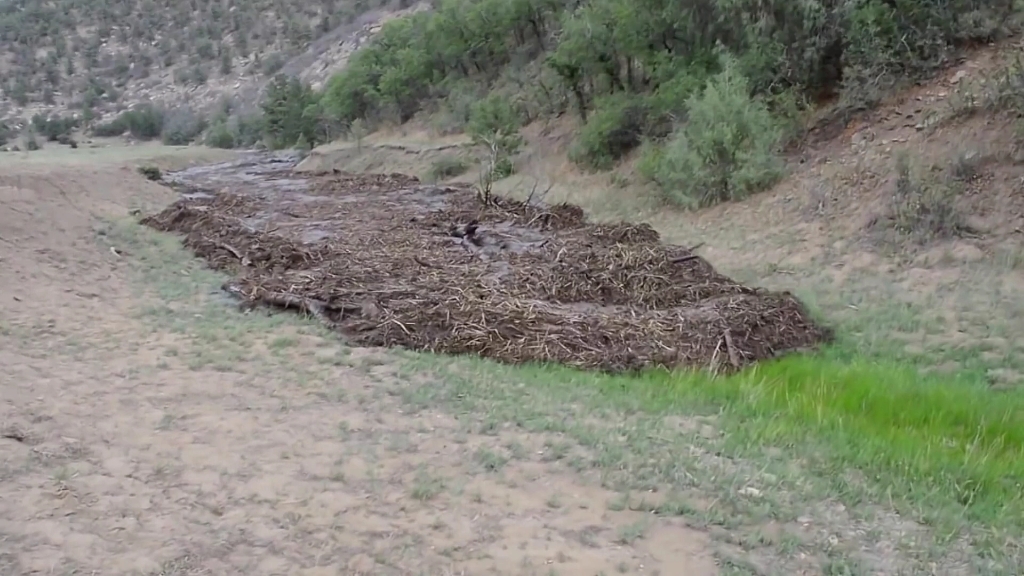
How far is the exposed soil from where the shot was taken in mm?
7891

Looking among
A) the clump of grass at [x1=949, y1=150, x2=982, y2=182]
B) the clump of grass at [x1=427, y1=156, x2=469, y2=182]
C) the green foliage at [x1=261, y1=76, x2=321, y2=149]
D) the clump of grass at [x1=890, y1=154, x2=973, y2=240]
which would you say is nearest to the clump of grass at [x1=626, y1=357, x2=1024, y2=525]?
the clump of grass at [x1=890, y1=154, x2=973, y2=240]

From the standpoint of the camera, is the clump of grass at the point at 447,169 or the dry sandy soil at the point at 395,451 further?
the clump of grass at the point at 447,169

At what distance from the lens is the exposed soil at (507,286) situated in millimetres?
7891

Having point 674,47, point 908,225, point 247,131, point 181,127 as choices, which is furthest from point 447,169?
point 181,127

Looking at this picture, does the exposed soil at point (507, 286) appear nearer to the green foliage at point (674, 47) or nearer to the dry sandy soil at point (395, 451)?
the dry sandy soil at point (395, 451)

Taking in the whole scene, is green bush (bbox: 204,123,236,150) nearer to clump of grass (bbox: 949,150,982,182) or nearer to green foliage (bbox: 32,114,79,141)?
green foliage (bbox: 32,114,79,141)

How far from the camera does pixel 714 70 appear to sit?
1753cm

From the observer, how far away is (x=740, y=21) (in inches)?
661

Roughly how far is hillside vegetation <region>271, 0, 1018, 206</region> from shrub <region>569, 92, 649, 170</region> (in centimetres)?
3

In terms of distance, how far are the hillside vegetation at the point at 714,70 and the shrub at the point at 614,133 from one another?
29mm

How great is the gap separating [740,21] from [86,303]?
42.2 feet

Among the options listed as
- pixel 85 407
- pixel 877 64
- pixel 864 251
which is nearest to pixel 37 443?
pixel 85 407

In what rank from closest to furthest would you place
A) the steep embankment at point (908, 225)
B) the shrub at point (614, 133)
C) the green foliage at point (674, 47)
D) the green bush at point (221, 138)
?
the steep embankment at point (908, 225), the green foliage at point (674, 47), the shrub at point (614, 133), the green bush at point (221, 138)

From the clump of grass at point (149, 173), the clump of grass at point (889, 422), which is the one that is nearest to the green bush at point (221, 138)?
the clump of grass at point (149, 173)
